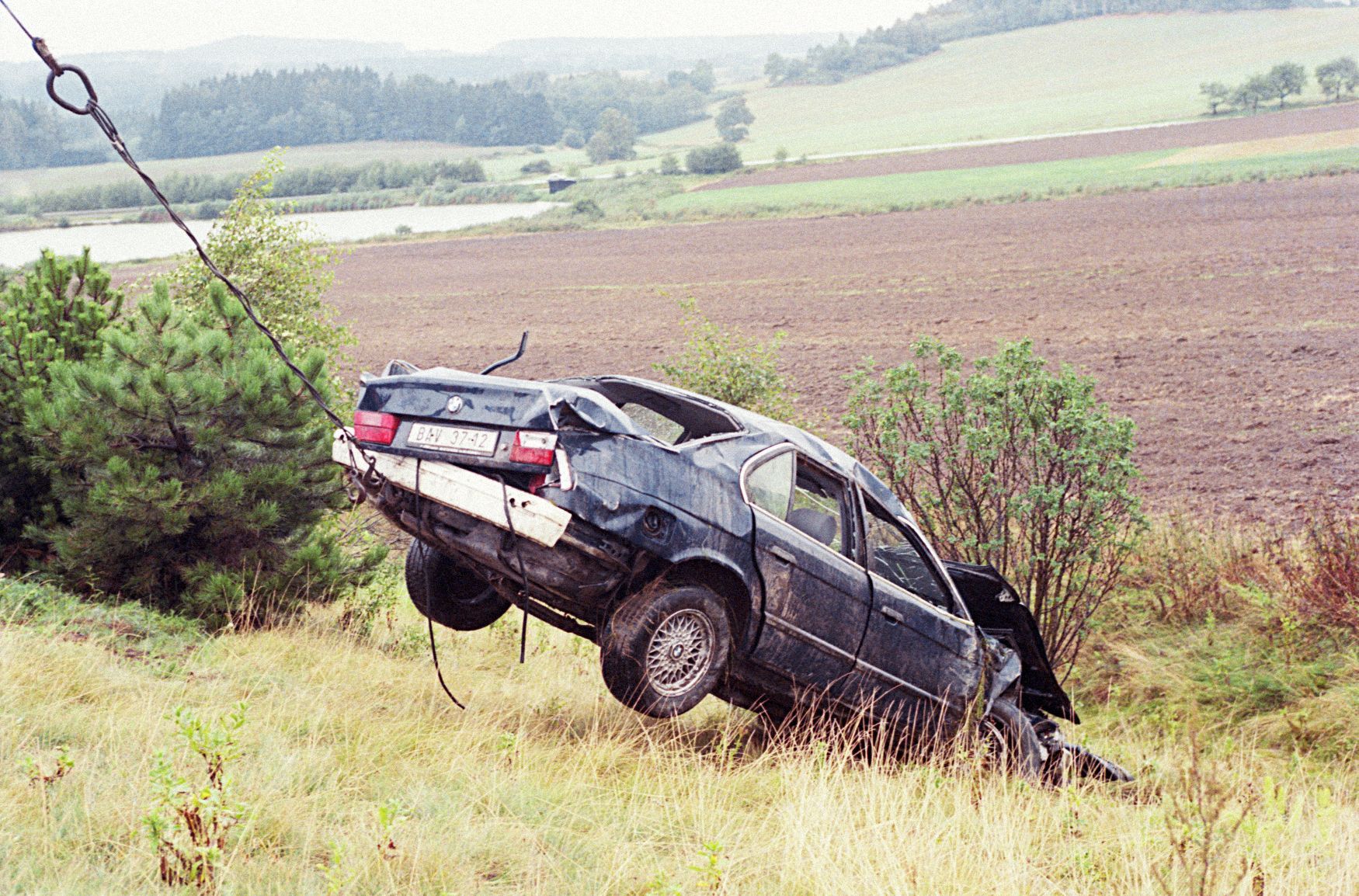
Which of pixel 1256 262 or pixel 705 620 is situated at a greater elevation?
pixel 705 620

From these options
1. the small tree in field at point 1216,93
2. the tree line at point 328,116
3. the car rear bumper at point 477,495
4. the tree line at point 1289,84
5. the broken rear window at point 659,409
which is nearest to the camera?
the car rear bumper at point 477,495

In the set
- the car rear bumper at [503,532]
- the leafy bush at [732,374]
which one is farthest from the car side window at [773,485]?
the leafy bush at [732,374]

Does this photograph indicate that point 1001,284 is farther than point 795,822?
Yes

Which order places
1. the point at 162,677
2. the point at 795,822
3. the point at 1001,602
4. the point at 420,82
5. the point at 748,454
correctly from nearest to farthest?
1. the point at 795,822
2. the point at 748,454
3. the point at 162,677
4. the point at 1001,602
5. the point at 420,82

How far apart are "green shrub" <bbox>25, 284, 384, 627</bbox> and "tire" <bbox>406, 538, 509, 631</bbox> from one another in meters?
1.61

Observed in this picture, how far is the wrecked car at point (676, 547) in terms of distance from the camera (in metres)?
5.44

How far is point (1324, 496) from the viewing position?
13930 millimetres

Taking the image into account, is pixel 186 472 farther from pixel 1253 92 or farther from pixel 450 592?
pixel 1253 92

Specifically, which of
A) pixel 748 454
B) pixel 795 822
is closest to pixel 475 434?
pixel 748 454

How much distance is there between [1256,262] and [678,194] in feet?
201

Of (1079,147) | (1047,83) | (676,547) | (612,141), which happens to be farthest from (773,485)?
(1047,83)

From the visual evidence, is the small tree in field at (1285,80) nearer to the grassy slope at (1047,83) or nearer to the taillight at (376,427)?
the grassy slope at (1047,83)

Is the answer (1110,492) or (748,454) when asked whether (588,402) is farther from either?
(1110,492)

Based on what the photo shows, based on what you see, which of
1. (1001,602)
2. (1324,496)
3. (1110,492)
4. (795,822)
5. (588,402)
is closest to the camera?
(795,822)
